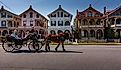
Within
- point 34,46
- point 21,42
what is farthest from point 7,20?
point 34,46

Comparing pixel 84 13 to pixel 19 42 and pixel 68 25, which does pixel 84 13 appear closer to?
pixel 68 25

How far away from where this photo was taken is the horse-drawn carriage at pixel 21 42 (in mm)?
20453

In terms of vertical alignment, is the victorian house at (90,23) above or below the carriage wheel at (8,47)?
above

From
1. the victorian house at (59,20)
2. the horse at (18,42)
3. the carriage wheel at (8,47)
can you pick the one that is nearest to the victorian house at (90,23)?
the victorian house at (59,20)

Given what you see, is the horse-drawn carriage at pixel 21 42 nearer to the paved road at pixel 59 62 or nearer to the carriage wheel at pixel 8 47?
the carriage wheel at pixel 8 47

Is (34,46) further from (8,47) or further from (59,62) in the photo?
(59,62)

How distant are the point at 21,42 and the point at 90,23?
50270 mm

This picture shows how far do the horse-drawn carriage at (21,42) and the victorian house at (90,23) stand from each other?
156 ft

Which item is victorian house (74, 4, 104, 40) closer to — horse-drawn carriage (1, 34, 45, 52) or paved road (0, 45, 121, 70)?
horse-drawn carriage (1, 34, 45, 52)

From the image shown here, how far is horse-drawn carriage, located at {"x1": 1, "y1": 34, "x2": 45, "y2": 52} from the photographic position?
20.5 m

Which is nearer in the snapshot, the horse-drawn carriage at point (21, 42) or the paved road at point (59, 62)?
the paved road at point (59, 62)

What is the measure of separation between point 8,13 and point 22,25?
4862 millimetres

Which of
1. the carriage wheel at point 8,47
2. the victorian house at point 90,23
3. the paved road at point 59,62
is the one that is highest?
the victorian house at point 90,23

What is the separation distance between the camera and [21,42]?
20.6 m
